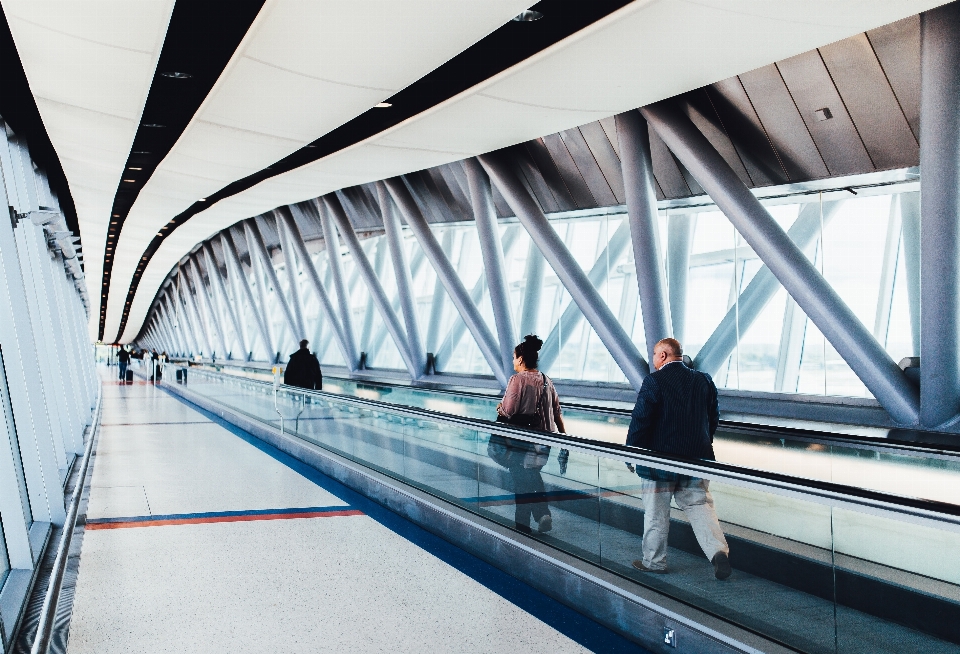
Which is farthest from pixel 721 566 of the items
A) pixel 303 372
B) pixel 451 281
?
pixel 451 281

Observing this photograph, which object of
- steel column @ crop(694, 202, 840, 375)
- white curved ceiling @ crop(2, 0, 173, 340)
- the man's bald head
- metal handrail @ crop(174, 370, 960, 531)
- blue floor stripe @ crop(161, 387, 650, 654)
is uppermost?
white curved ceiling @ crop(2, 0, 173, 340)


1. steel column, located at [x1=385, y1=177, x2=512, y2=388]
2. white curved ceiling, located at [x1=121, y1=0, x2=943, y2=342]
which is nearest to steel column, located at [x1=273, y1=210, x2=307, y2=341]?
steel column, located at [x1=385, y1=177, x2=512, y2=388]

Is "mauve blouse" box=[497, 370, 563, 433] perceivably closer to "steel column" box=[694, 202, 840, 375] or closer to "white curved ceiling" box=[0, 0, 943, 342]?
"white curved ceiling" box=[0, 0, 943, 342]

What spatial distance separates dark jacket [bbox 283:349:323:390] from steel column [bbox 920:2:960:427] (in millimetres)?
10037

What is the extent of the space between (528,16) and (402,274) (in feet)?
43.3

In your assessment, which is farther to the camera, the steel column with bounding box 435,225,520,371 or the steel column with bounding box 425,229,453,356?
the steel column with bounding box 425,229,453,356

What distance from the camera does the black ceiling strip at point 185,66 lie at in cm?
748

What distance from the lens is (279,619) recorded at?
505 centimetres

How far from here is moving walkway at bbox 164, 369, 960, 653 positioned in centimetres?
332

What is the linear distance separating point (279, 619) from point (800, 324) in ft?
46.0

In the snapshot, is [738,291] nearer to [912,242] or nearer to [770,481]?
[912,242]

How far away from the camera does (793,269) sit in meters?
9.91

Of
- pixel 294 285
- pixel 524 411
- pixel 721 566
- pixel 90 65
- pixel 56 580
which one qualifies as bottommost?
pixel 56 580

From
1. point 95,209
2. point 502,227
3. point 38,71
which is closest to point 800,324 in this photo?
point 502,227
